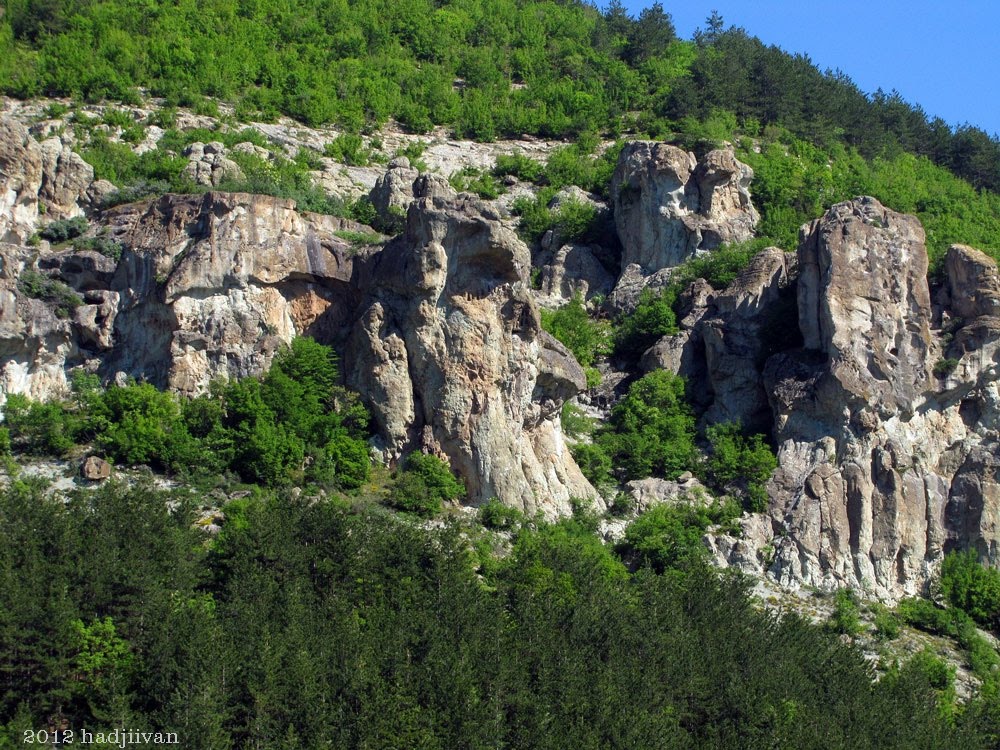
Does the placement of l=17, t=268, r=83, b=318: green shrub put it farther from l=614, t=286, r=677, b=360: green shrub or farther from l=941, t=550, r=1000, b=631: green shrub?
l=941, t=550, r=1000, b=631: green shrub

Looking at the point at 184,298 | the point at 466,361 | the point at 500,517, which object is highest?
the point at 184,298

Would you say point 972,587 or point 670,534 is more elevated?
point 670,534

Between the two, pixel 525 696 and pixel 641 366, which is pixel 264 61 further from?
pixel 525 696

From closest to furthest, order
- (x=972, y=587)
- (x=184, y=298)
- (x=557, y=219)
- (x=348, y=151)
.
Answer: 1. (x=972, y=587)
2. (x=184, y=298)
3. (x=557, y=219)
4. (x=348, y=151)

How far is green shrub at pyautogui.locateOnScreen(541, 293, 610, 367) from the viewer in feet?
189

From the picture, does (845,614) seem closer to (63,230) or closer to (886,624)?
(886,624)

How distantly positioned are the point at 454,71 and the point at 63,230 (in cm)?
3785

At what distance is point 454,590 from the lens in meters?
38.2

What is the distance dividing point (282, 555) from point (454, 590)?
471 cm

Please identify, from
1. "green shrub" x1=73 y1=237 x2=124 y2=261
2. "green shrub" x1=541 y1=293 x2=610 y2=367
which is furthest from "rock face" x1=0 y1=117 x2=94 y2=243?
"green shrub" x1=541 y1=293 x2=610 y2=367

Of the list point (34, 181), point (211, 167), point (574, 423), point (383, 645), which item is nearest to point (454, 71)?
point (211, 167)

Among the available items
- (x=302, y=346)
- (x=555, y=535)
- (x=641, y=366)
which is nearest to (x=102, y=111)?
(x=302, y=346)

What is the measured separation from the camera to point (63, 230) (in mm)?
53250

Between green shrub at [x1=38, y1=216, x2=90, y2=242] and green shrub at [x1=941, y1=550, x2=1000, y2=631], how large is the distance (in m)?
33.4
